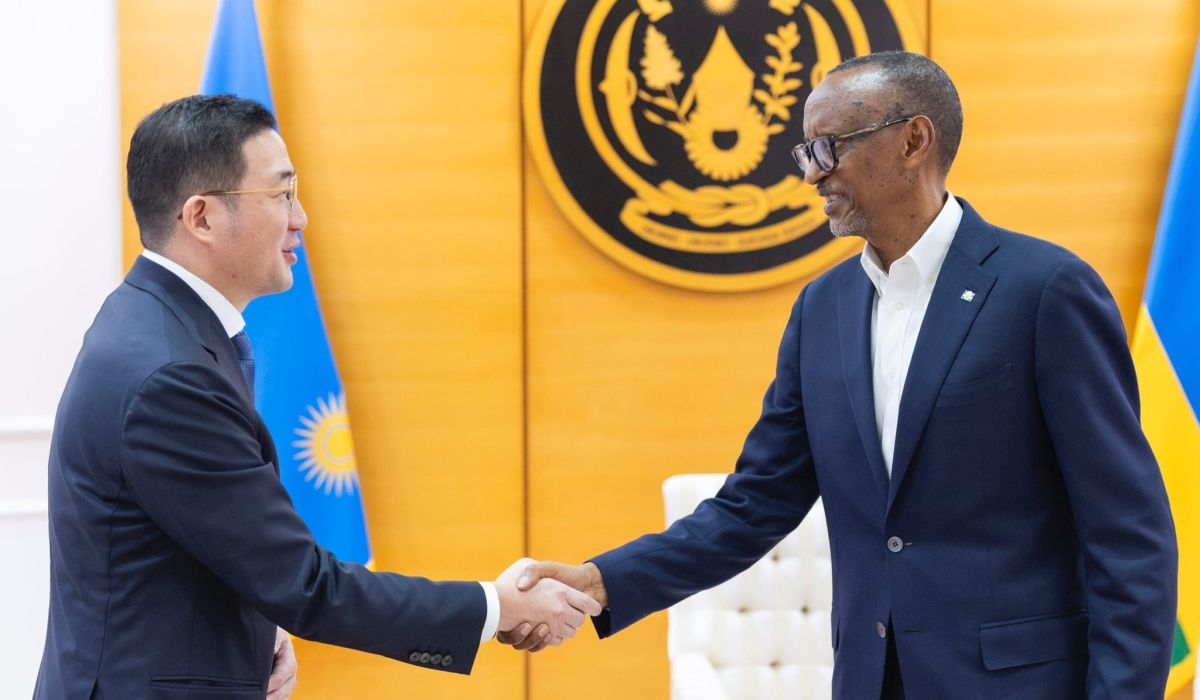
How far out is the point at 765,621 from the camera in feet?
9.75

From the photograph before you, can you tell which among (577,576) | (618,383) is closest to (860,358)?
(577,576)

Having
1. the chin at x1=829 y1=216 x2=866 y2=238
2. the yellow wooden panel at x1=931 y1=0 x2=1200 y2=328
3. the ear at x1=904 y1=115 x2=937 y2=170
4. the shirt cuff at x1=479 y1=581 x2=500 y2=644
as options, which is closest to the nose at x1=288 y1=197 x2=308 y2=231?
the shirt cuff at x1=479 y1=581 x2=500 y2=644

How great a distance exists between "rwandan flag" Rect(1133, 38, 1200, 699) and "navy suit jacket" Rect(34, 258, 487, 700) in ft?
8.89

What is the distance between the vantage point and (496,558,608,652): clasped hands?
85.2 inches

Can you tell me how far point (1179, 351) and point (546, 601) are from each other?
2264mm

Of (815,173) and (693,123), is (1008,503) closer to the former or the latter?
(815,173)

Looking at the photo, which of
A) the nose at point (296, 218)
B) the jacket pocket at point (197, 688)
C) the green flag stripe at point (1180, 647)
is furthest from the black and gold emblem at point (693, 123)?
the jacket pocket at point (197, 688)

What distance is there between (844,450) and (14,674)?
2.85 m

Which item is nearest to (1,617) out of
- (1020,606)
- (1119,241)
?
(1020,606)

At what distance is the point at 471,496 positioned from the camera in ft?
11.1

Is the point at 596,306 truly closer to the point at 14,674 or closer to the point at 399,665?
the point at 399,665

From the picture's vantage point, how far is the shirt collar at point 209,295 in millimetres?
1735

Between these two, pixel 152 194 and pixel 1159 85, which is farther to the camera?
pixel 1159 85

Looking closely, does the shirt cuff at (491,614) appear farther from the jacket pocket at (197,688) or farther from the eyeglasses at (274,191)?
the eyeglasses at (274,191)
